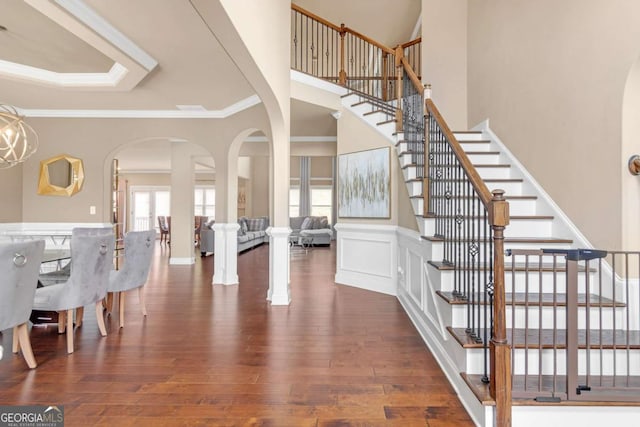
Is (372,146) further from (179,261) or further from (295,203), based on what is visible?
(295,203)

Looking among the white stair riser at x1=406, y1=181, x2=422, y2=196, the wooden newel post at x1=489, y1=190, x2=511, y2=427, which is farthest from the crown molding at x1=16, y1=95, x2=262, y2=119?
the wooden newel post at x1=489, y1=190, x2=511, y2=427

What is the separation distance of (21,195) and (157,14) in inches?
181

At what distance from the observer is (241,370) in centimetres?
264


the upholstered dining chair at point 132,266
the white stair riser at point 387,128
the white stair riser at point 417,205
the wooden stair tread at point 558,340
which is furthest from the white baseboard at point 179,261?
the wooden stair tread at point 558,340

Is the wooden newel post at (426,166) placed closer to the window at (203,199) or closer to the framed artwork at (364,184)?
the framed artwork at (364,184)

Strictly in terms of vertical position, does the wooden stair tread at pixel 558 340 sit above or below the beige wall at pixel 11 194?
below

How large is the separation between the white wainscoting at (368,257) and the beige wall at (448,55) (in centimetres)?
214

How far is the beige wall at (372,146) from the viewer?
4758 millimetres

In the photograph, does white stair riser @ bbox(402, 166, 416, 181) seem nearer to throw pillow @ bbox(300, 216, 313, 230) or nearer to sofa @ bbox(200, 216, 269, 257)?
sofa @ bbox(200, 216, 269, 257)

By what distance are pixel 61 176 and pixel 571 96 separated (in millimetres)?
6920

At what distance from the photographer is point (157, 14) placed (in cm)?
305

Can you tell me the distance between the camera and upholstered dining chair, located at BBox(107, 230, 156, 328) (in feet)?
11.9

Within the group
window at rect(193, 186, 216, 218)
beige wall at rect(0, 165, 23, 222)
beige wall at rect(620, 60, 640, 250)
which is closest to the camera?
beige wall at rect(620, 60, 640, 250)

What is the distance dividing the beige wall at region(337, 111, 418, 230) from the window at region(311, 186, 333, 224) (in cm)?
762
